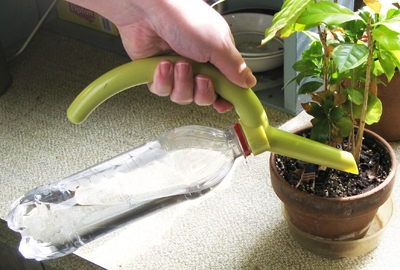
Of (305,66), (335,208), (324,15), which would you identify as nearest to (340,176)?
(335,208)

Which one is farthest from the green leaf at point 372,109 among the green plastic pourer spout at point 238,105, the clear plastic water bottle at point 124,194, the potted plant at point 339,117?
the clear plastic water bottle at point 124,194

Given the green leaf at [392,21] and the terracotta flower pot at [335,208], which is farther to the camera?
the terracotta flower pot at [335,208]

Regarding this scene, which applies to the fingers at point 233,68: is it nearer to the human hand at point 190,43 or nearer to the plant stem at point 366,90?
the human hand at point 190,43

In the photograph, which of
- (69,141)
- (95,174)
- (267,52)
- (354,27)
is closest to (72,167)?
(69,141)

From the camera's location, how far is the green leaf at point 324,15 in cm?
62

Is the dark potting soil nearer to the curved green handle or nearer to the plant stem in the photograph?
the plant stem

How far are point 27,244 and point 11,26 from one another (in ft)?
3.32

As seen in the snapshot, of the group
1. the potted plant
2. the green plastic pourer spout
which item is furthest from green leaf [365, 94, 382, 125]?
→ the green plastic pourer spout

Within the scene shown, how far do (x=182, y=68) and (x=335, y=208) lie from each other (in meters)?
0.31

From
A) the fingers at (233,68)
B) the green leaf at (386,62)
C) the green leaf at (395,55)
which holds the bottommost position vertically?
the green leaf at (386,62)

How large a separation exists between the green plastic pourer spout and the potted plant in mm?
84

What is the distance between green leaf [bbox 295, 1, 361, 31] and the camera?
0.62 meters

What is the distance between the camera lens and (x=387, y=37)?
617 mm

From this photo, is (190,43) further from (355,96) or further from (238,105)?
(355,96)
